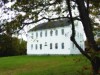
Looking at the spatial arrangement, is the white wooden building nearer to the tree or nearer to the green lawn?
the green lawn

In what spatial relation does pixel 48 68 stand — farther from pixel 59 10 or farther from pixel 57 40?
pixel 57 40

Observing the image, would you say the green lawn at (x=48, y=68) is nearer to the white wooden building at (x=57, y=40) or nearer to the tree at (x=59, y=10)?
the tree at (x=59, y=10)

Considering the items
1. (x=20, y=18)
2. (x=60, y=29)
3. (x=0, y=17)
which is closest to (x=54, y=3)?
(x=20, y=18)

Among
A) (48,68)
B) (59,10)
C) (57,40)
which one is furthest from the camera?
(57,40)

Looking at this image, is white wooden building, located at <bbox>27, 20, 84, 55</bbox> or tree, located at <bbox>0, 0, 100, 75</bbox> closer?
tree, located at <bbox>0, 0, 100, 75</bbox>

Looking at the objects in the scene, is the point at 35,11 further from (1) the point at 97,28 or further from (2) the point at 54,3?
(1) the point at 97,28

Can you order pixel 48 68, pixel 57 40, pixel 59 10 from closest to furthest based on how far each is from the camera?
pixel 59 10
pixel 48 68
pixel 57 40

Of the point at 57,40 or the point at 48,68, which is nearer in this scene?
the point at 48,68

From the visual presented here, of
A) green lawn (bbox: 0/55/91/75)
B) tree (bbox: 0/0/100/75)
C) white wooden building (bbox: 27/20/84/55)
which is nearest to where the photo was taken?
tree (bbox: 0/0/100/75)

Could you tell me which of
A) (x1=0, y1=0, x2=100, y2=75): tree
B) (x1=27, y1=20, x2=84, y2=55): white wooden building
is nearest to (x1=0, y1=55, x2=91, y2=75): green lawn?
(x1=0, y1=0, x2=100, y2=75): tree

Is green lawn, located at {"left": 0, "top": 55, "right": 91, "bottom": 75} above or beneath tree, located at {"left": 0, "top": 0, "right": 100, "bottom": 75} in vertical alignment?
beneath

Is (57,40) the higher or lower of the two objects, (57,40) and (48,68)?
the higher

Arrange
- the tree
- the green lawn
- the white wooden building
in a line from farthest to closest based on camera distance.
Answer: the white wooden building → the green lawn → the tree

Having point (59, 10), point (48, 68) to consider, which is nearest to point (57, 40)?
point (48, 68)
